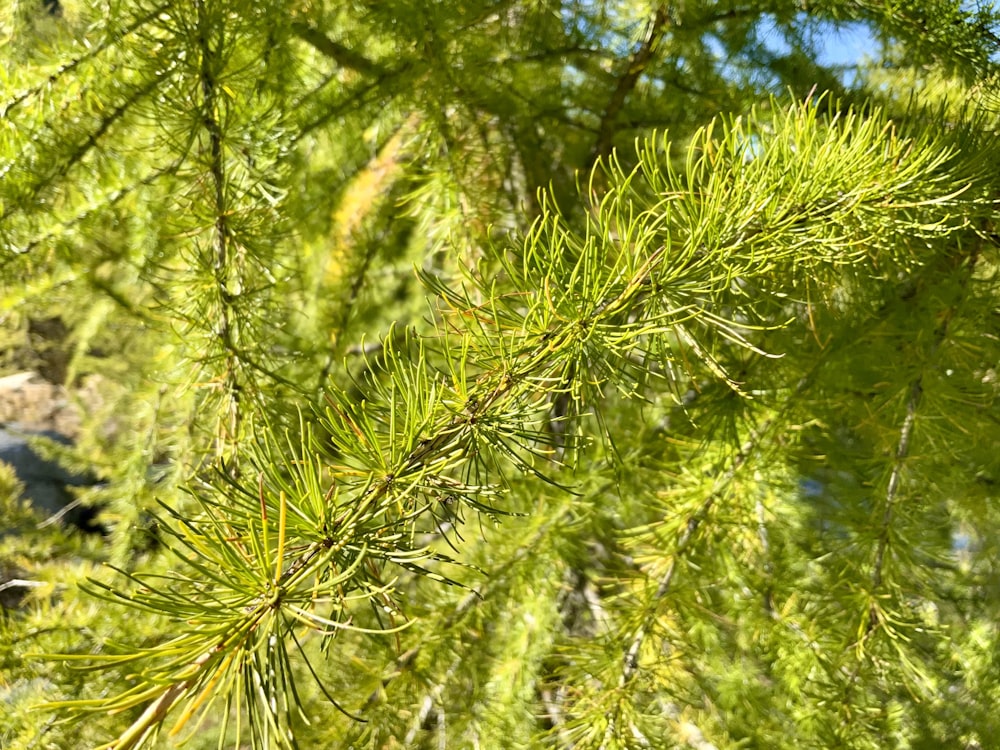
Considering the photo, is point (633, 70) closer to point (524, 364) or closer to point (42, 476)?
point (524, 364)

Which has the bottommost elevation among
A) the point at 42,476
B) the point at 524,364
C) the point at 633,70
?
the point at 42,476

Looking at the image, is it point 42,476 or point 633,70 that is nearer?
point 633,70

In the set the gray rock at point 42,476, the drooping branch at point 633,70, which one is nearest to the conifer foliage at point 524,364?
the drooping branch at point 633,70

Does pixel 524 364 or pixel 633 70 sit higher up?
pixel 633 70

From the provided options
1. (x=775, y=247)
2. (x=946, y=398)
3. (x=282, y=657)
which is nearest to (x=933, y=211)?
(x=775, y=247)

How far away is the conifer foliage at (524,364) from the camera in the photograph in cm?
27

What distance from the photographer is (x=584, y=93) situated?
886 mm

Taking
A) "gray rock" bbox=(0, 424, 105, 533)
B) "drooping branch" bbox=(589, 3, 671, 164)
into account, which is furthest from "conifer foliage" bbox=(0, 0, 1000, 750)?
"gray rock" bbox=(0, 424, 105, 533)

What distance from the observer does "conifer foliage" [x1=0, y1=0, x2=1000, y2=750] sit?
10.5 inches

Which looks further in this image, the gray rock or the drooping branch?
the gray rock

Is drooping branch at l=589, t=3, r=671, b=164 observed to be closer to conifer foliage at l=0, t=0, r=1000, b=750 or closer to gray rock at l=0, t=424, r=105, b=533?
conifer foliage at l=0, t=0, r=1000, b=750

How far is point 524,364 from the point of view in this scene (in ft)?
0.94

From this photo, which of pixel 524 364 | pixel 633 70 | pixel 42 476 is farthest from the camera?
pixel 42 476

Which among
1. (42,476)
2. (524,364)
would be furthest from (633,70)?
(42,476)
